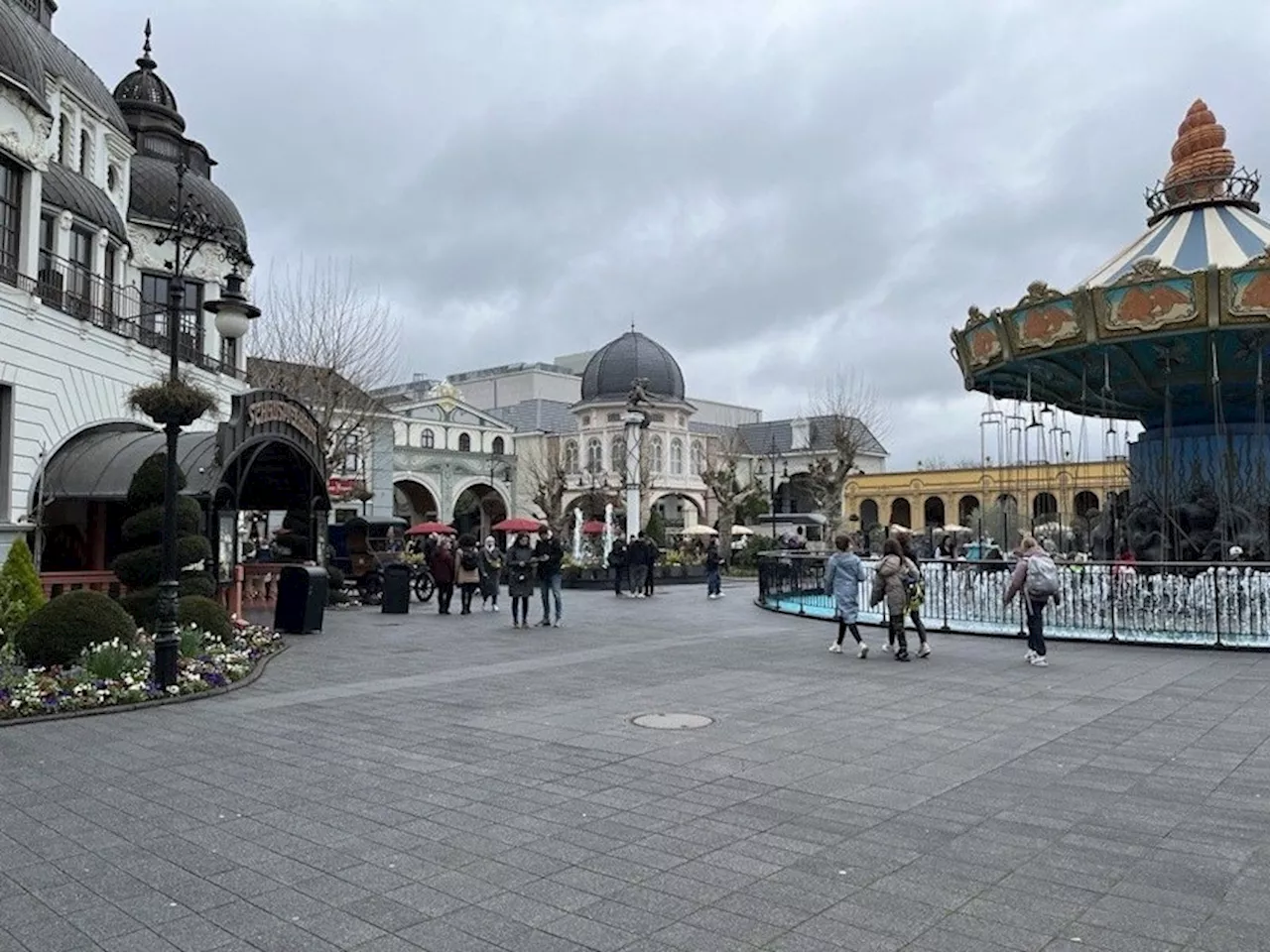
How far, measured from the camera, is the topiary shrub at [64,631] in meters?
11.1

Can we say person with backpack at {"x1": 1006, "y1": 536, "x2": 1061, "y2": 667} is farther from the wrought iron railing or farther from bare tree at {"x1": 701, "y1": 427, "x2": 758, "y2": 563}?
bare tree at {"x1": 701, "y1": 427, "x2": 758, "y2": 563}

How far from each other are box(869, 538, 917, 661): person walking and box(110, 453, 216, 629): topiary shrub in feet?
32.0

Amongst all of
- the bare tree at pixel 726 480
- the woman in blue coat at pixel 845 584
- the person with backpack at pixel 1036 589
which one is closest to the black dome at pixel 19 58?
the woman in blue coat at pixel 845 584

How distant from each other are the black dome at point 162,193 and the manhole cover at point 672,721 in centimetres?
2526

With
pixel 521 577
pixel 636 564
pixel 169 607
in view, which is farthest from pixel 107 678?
pixel 636 564

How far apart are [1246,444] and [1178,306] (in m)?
7.15

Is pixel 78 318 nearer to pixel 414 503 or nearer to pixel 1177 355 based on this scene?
pixel 1177 355

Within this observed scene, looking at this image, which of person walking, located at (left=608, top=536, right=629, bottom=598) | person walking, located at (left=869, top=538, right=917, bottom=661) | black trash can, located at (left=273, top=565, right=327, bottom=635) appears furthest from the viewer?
person walking, located at (left=608, top=536, right=629, bottom=598)

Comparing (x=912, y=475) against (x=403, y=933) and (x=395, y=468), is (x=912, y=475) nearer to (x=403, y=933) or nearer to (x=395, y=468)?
(x=395, y=468)

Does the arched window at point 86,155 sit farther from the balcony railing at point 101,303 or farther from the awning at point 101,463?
the awning at point 101,463

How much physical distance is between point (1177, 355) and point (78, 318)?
23.6m

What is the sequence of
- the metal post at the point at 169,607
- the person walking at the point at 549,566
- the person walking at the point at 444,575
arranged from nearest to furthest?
the metal post at the point at 169,607 < the person walking at the point at 549,566 < the person walking at the point at 444,575

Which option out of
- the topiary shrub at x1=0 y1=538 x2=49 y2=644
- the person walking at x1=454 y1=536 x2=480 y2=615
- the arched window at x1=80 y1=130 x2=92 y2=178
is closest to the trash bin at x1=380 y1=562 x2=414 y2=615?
the person walking at x1=454 y1=536 x2=480 y2=615

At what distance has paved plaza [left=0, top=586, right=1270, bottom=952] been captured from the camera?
4.45 m
